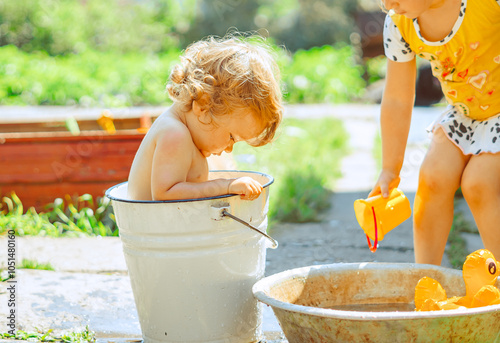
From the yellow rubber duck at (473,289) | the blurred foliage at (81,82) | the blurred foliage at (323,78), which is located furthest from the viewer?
the blurred foliage at (323,78)

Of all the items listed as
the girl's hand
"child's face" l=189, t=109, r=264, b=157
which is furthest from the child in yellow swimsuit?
"child's face" l=189, t=109, r=264, b=157

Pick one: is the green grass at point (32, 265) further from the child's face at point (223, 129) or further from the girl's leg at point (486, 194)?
the girl's leg at point (486, 194)

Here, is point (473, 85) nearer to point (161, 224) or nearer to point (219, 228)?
point (219, 228)

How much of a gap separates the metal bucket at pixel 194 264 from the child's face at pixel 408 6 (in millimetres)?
670

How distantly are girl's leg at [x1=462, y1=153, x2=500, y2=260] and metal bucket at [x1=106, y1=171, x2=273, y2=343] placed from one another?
0.67 m

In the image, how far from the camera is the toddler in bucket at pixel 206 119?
1.73 m

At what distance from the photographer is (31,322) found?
6.56 feet

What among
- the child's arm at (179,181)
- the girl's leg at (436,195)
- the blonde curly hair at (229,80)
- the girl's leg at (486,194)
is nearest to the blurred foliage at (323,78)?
the girl's leg at (436,195)

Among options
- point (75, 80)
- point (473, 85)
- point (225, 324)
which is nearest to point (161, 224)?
point (225, 324)

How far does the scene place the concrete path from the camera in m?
2.04

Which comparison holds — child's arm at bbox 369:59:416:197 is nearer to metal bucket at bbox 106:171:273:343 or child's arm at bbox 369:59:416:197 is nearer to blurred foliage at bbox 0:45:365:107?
metal bucket at bbox 106:171:273:343

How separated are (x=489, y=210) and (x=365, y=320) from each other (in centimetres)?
74

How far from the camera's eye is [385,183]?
203 cm

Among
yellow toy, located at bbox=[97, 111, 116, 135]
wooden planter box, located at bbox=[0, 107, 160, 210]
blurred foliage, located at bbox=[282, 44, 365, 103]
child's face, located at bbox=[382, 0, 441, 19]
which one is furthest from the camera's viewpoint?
blurred foliage, located at bbox=[282, 44, 365, 103]
